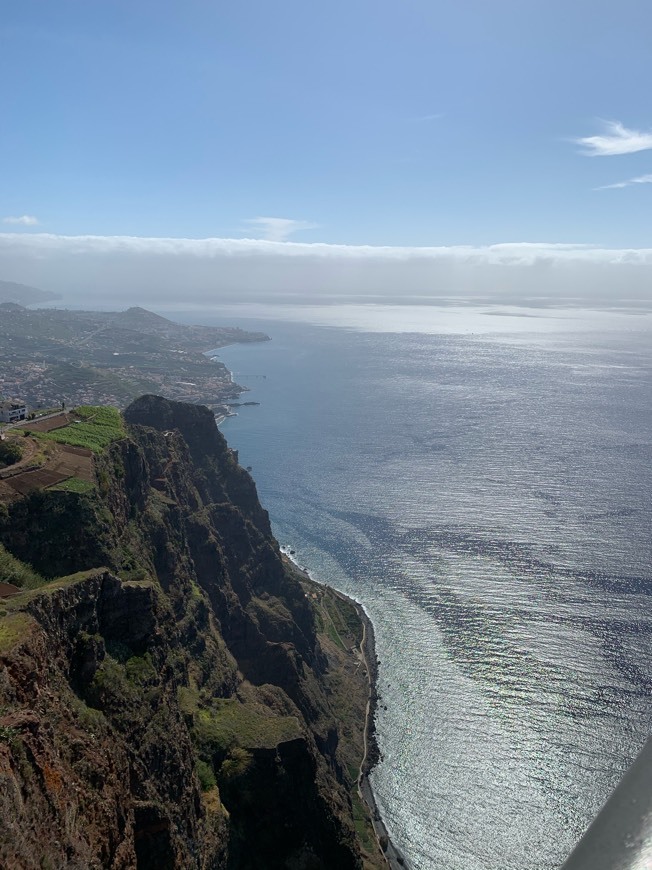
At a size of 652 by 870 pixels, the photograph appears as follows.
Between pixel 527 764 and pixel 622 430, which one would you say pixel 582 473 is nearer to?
pixel 622 430

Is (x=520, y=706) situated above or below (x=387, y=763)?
above

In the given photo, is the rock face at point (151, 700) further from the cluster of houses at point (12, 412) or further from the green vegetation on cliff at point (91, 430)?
the cluster of houses at point (12, 412)

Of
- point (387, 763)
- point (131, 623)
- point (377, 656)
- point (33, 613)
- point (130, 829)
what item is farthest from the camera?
point (377, 656)

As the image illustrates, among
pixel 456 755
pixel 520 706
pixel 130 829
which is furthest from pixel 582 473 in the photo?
pixel 130 829

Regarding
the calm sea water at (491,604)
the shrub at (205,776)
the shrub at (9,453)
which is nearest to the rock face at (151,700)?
the shrub at (205,776)

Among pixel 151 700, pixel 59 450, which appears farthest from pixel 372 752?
pixel 59 450

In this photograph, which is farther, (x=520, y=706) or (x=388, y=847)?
(x=520, y=706)
